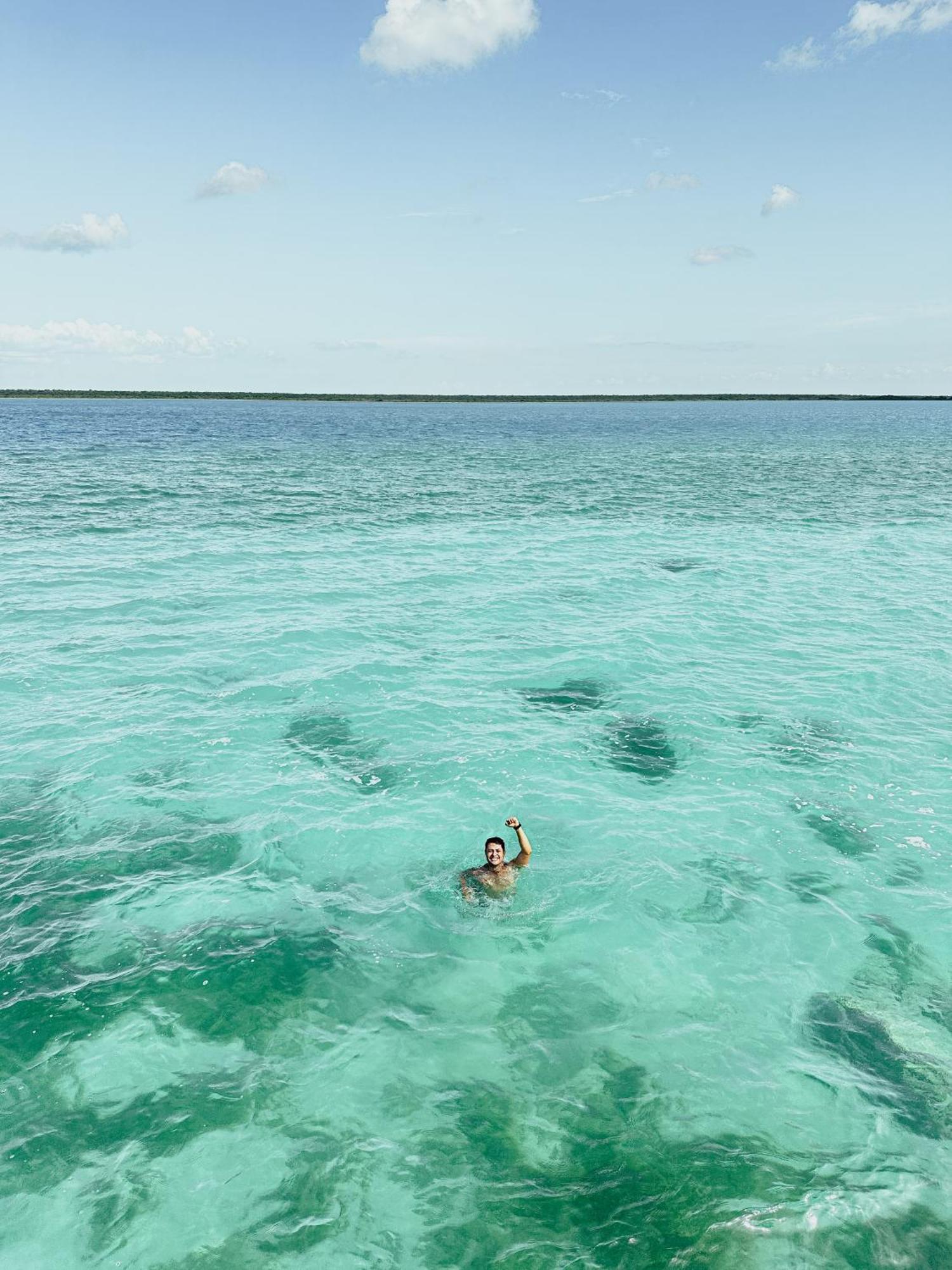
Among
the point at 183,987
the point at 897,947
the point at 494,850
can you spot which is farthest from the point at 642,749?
the point at 183,987

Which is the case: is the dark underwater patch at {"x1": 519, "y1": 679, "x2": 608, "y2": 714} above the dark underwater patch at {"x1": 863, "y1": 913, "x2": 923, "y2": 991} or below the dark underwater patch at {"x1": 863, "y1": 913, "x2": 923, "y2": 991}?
above

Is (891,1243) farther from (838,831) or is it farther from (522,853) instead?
(838,831)

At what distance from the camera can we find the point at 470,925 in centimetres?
1388

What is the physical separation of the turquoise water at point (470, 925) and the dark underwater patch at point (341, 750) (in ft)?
0.33

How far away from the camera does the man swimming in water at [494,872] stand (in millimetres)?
14203

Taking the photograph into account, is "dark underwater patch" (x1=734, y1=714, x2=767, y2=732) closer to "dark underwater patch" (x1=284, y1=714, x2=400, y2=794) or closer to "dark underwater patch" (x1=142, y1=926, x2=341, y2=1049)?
"dark underwater patch" (x1=284, y1=714, x2=400, y2=794)

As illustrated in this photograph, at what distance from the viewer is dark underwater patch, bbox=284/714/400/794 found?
1830 cm

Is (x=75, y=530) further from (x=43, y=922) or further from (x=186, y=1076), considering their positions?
(x=186, y=1076)

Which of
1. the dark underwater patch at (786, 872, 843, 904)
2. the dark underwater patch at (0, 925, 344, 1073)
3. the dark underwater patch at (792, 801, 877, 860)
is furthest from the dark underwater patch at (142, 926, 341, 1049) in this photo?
the dark underwater patch at (792, 801, 877, 860)

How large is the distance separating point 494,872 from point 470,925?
1125mm

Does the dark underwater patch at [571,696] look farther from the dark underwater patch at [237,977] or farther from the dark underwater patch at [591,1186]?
the dark underwater patch at [591,1186]

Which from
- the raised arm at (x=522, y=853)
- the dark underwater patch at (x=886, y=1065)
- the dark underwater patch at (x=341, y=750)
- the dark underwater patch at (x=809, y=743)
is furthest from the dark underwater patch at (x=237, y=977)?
the dark underwater patch at (x=809, y=743)

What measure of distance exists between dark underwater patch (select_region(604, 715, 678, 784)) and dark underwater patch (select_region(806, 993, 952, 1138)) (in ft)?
23.3

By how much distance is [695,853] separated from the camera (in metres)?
15.8
